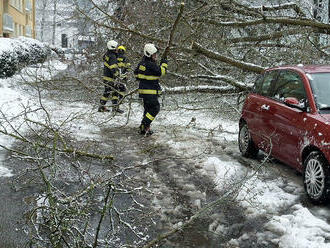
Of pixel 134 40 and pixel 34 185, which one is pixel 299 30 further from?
pixel 34 185

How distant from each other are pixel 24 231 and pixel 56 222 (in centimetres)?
111

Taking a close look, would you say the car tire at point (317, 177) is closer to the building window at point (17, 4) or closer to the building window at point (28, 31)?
the building window at point (17, 4)

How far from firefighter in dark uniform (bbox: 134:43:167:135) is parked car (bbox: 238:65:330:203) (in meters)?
2.36

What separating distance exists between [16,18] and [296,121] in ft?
155

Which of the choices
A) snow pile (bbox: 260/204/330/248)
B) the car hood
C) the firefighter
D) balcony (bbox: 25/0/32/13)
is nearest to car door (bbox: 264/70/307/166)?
the car hood

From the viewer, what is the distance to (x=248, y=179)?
17.1 ft

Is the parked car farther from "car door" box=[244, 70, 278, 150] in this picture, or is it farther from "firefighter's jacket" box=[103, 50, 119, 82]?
"firefighter's jacket" box=[103, 50, 119, 82]

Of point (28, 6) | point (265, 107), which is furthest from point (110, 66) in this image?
point (28, 6)

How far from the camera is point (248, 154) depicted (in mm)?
7965

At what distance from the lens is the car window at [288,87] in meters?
6.41

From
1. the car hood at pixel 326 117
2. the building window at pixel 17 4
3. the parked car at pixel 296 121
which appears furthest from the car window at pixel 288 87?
the building window at pixel 17 4

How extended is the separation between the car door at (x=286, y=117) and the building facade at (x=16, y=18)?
35.3 metres

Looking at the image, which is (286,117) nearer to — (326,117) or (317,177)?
(326,117)

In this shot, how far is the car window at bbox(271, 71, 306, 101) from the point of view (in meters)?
6.41
